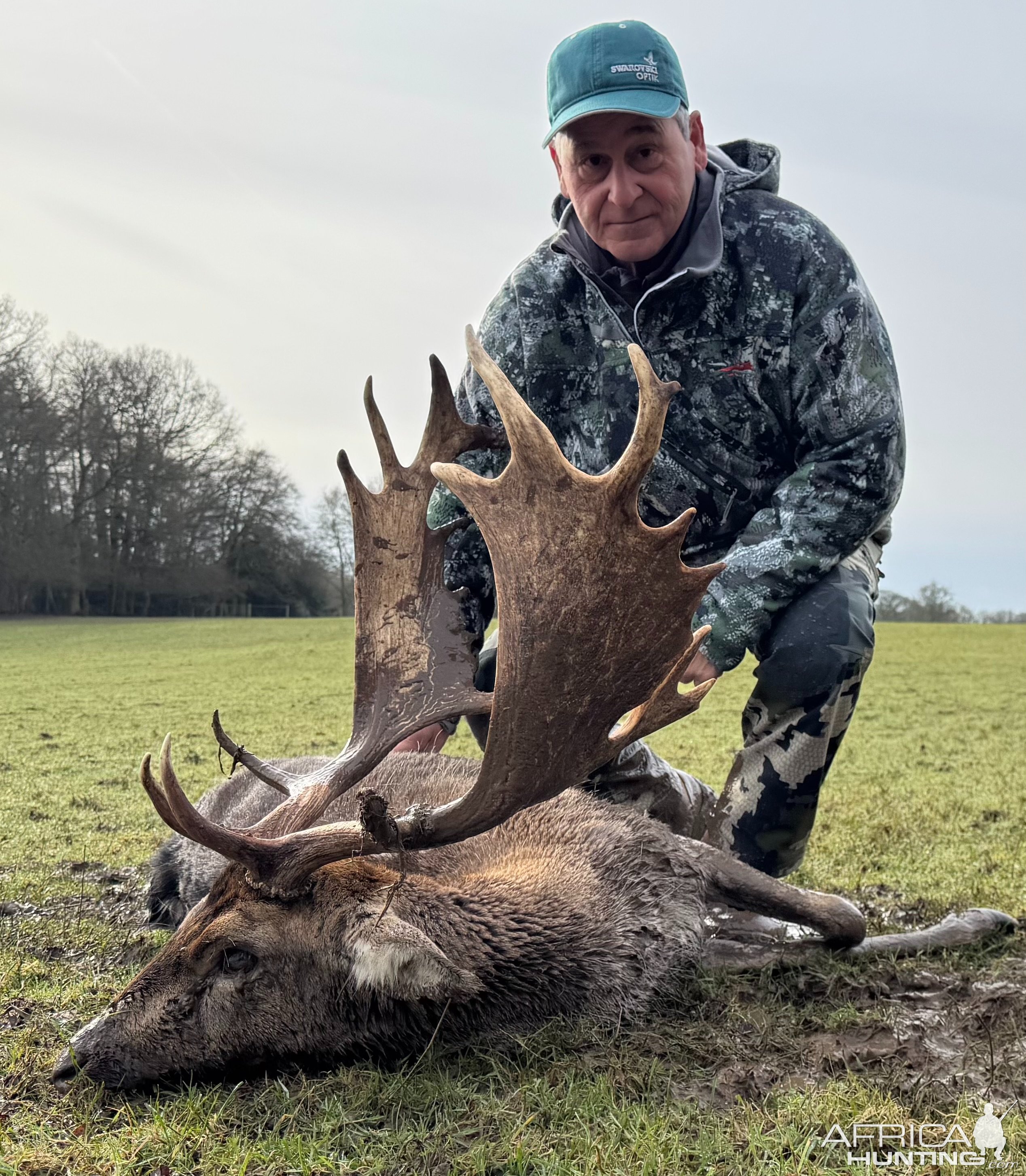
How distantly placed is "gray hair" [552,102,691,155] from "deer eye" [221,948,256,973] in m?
2.89

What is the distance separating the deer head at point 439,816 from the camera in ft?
8.73

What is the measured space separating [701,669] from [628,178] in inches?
70.6

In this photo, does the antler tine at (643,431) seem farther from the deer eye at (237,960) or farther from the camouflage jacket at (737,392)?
the deer eye at (237,960)

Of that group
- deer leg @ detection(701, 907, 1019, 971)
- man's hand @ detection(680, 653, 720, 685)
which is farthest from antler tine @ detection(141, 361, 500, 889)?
deer leg @ detection(701, 907, 1019, 971)

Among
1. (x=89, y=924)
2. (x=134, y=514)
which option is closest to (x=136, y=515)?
(x=134, y=514)

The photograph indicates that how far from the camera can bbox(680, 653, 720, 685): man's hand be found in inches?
142

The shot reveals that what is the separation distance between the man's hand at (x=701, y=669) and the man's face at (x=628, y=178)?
1556 millimetres

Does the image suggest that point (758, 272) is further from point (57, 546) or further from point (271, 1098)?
point (57, 546)

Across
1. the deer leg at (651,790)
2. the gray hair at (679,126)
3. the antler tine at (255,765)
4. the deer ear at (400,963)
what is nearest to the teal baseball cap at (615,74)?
the gray hair at (679,126)

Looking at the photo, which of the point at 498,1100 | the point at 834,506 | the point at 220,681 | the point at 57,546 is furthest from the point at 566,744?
the point at 57,546

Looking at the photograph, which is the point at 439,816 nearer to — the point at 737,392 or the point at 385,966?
the point at 385,966

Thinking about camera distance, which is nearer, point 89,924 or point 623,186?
point 623,186

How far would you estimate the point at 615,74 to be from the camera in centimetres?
353

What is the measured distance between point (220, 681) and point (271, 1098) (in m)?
13.7
